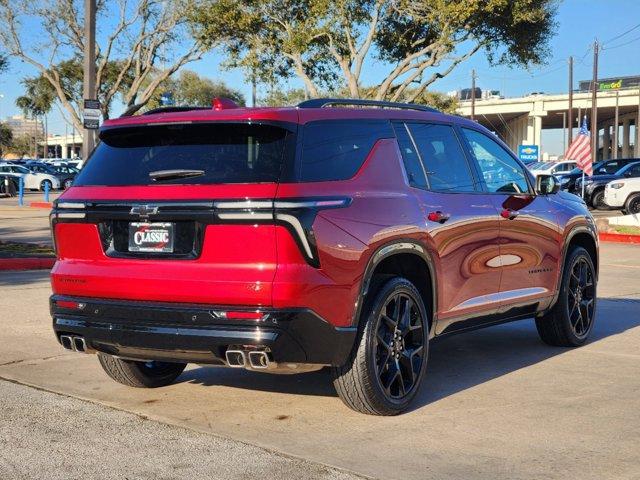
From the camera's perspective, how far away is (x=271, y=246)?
4.82 m

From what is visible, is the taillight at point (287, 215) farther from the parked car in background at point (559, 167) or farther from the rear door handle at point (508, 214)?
the parked car in background at point (559, 167)

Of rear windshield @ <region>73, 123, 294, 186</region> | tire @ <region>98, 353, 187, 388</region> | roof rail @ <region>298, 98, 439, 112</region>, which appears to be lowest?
tire @ <region>98, 353, 187, 388</region>

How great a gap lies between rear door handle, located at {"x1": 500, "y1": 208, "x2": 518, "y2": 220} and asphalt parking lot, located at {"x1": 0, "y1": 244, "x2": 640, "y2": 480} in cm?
114

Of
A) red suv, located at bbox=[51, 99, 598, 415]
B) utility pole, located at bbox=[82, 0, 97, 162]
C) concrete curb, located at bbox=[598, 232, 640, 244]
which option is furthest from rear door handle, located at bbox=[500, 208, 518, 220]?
utility pole, located at bbox=[82, 0, 97, 162]

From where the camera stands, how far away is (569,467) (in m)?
4.55

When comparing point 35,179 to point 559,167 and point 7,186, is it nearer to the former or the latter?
point 7,186

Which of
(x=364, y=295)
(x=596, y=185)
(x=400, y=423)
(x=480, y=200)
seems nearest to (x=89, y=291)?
(x=364, y=295)

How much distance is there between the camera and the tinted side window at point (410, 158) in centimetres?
583

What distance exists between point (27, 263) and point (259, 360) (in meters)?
9.30

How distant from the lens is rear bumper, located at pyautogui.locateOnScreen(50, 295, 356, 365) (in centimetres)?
483

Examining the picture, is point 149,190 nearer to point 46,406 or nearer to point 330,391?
point 46,406

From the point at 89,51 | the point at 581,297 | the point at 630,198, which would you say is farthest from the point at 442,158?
the point at 630,198

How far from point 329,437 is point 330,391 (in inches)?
45.0

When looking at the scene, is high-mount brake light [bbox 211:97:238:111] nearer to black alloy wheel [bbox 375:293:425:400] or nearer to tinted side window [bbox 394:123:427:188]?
tinted side window [bbox 394:123:427:188]
